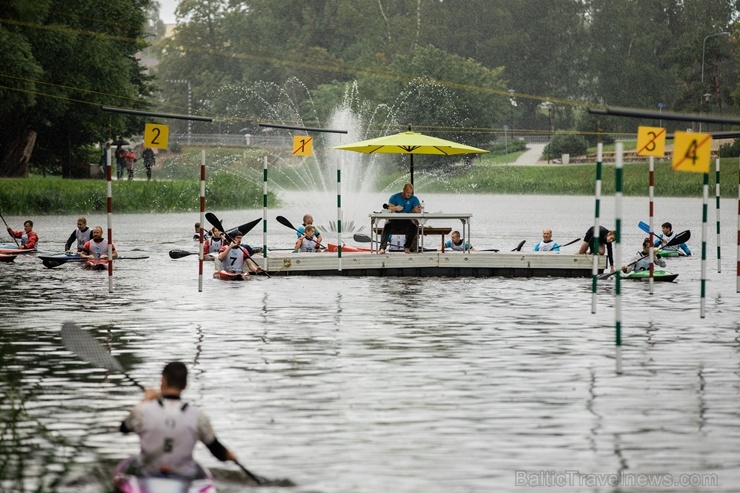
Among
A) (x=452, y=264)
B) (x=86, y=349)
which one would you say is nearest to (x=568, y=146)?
(x=452, y=264)

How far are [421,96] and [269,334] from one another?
322 feet

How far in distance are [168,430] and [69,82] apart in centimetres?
6001

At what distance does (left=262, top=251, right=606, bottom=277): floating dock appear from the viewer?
30.2 m

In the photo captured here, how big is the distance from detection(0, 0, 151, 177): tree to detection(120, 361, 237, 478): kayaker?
52558mm

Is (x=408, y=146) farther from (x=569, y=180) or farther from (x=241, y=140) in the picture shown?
(x=241, y=140)

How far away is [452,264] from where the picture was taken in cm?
3056

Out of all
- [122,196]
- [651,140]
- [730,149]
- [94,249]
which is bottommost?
[94,249]

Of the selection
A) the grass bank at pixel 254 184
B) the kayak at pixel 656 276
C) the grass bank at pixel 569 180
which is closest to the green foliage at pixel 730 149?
the grass bank at pixel 569 180

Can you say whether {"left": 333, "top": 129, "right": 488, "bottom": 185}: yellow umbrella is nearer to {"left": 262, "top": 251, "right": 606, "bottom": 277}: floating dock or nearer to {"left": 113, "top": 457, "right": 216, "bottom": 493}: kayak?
{"left": 262, "top": 251, "right": 606, "bottom": 277}: floating dock

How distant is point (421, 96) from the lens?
11662cm

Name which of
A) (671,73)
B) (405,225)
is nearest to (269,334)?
(405,225)

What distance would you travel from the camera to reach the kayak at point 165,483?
9.62 metres

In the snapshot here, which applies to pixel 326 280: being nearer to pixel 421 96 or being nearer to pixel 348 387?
pixel 348 387

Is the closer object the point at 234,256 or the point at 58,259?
the point at 234,256
